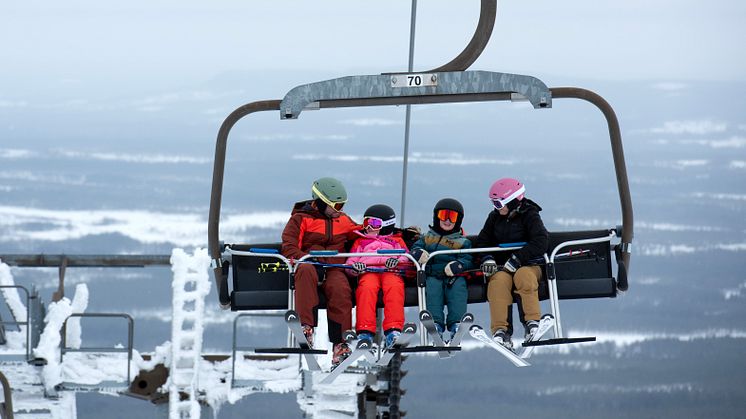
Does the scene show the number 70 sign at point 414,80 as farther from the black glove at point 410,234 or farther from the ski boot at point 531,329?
the ski boot at point 531,329

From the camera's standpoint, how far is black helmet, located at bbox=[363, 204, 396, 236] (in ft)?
40.7

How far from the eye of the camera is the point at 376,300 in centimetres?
1210

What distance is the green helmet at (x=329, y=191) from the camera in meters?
12.4

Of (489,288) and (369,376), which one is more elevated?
(489,288)

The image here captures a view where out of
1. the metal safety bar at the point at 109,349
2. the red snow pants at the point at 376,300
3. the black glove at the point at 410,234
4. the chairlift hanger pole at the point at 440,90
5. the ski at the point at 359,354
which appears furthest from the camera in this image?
the metal safety bar at the point at 109,349

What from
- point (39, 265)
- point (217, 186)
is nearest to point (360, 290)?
point (217, 186)

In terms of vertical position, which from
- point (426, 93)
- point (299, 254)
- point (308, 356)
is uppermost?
point (426, 93)

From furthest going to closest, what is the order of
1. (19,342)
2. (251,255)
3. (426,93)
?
(19,342), (251,255), (426,93)

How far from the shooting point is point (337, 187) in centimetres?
1241

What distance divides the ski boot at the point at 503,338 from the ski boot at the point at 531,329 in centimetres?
15

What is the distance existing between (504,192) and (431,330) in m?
1.28

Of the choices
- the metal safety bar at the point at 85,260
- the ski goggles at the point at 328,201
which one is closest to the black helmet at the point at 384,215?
the ski goggles at the point at 328,201

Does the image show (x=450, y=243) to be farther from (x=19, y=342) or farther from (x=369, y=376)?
(x=19, y=342)

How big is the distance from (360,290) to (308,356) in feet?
2.30
